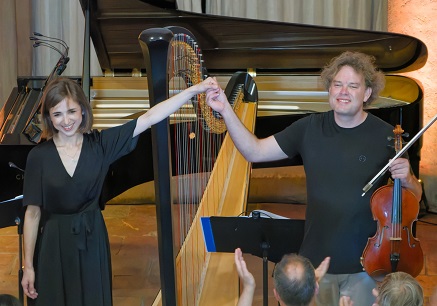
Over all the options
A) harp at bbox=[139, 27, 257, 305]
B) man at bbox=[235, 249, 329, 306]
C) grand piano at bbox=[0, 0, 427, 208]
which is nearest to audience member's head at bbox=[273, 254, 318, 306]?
man at bbox=[235, 249, 329, 306]

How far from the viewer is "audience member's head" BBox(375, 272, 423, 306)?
2479 millimetres

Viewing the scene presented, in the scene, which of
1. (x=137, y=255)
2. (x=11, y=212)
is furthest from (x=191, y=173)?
(x=137, y=255)

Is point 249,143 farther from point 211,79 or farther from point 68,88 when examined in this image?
point 68,88

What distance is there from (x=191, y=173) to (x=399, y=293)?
1.54 metres

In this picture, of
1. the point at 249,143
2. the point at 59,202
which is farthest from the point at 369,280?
the point at 59,202

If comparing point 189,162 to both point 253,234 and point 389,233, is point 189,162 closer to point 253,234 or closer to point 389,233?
point 253,234

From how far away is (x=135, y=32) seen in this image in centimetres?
653

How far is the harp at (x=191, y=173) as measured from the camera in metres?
2.70

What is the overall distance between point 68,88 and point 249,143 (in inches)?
32.0

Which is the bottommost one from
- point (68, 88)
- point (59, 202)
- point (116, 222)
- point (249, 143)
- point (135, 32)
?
point (116, 222)

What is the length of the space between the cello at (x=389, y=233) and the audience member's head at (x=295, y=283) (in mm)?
658

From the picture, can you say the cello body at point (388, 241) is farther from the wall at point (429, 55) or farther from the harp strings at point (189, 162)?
the wall at point (429, 55)

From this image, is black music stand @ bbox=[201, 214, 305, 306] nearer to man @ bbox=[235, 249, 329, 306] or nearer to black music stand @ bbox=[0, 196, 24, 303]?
man @ bbox=[235, 249, 329, 306]

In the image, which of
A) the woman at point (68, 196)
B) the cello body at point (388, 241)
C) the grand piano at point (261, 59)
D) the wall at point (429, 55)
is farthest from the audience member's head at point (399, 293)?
the wall at point (429, 55)
